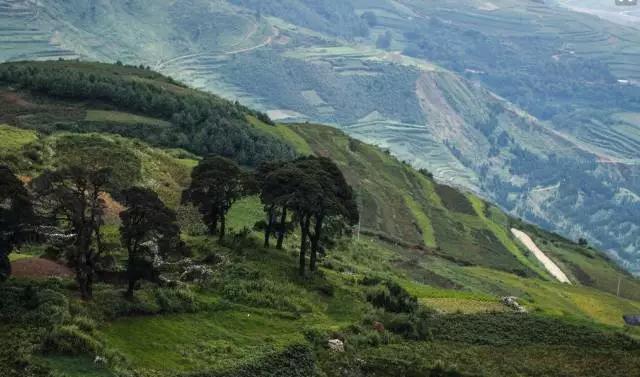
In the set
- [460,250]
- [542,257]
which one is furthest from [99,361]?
[542,257]

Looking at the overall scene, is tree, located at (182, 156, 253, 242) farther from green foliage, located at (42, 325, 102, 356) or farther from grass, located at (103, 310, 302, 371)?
green foliage, located at (42, 325, 102, 356)

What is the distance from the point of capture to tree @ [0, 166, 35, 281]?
36.0 metres

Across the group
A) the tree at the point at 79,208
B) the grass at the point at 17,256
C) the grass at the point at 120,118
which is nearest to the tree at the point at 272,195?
the tree at the point at 79,208

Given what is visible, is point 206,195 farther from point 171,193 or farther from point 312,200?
point 171,193

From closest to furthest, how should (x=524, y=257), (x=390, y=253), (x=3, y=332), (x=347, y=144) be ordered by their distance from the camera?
(x=3, y=332) < (x=390, y=253) < (x=524, y=257) < (x=347, y=144)

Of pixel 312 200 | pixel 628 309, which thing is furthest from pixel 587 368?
pixel 628 309

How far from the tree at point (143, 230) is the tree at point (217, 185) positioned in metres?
13.2

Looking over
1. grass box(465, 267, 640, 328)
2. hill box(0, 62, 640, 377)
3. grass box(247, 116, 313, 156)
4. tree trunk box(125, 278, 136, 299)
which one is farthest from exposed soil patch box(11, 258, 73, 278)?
grass box(247, 116, 313, 156)

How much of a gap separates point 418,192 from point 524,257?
91.6 ft

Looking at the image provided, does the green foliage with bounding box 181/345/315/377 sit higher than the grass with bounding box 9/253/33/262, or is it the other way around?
the grass with bounding box 9/253/33/262

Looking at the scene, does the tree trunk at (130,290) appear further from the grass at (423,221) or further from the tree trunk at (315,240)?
the grass at (423,221)

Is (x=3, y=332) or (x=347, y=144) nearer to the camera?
(x=3, y=332)

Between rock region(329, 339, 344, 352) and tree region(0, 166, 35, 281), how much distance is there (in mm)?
16112

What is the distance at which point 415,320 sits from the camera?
4616 centimetres
